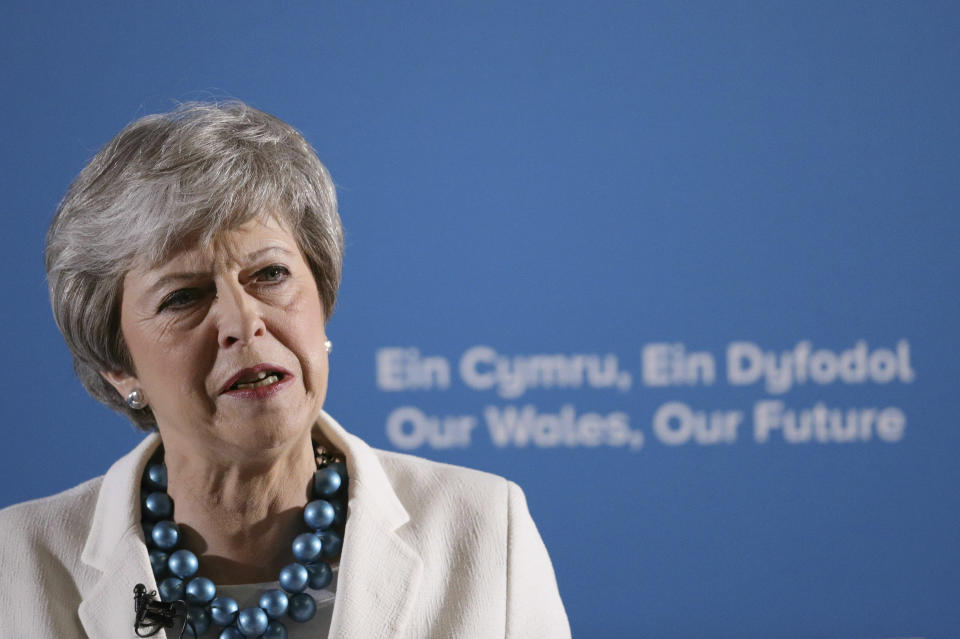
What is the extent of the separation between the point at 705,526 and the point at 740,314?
0.50 m

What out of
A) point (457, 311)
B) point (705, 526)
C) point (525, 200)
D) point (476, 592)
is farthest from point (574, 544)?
point (476, 592)

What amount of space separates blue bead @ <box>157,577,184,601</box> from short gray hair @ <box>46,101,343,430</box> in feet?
0.93

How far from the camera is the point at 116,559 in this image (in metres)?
1.38

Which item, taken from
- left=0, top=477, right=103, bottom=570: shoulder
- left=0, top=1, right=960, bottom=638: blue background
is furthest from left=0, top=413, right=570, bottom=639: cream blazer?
left=0, top=1, right=960, bottom=638: blue background

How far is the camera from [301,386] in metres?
1.33

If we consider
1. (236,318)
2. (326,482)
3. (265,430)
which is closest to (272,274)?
(236,318)

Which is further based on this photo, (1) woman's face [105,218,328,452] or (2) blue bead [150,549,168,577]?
(2) blue bead [150,549,168,577]

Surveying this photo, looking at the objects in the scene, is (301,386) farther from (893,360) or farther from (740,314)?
(893,360)

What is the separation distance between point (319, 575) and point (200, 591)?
0.15m

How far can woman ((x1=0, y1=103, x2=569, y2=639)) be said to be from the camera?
4.27 ft

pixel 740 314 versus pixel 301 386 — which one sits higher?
pixel 740 314

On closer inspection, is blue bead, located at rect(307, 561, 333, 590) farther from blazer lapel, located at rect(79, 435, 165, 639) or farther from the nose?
the nose

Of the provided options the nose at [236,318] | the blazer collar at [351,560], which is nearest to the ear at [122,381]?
the blazer collar at [351,560]

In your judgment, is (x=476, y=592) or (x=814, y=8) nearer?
(x=476, y=592)
